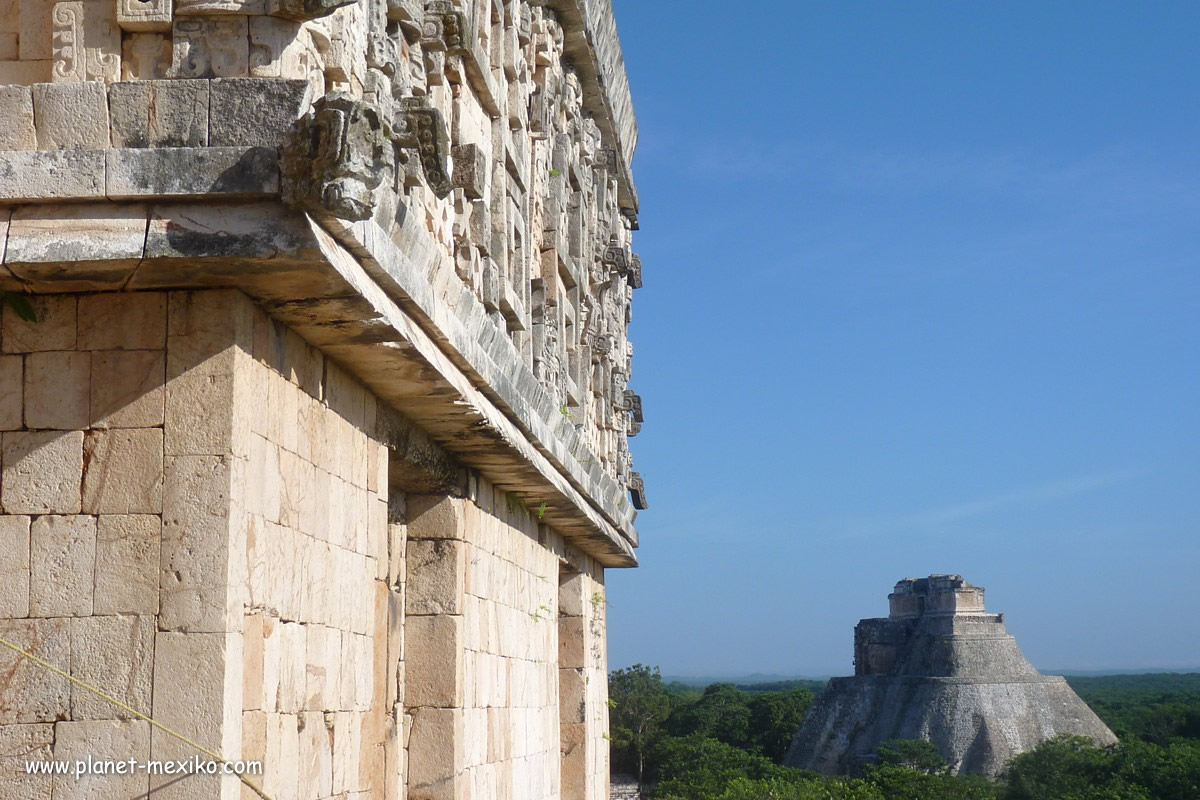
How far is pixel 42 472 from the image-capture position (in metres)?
4.31

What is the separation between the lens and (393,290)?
505 centimetres

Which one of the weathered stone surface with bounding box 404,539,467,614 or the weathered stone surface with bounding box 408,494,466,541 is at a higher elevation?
the weathered stone surface with bounding box 408,494,466,541

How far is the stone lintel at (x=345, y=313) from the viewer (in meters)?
4.14

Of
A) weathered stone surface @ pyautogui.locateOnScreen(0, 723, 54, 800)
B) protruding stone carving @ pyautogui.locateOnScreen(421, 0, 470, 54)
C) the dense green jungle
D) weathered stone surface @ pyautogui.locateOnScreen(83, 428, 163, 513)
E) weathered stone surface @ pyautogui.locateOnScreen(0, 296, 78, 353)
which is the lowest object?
the dense green jungle

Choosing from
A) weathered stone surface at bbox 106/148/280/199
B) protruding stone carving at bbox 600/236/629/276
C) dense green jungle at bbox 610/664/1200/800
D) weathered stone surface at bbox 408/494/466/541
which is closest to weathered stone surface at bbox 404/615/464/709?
weathered stone surface at bbox 408/494/466/541

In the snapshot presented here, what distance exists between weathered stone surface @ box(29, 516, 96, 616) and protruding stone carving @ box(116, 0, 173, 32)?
1643 mm

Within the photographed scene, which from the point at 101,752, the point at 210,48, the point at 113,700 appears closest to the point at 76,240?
A: the point at 210,48

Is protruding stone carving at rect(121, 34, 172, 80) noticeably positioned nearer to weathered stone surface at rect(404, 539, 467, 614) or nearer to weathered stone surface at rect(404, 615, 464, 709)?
weathered stone surface at rect(404, 539, 467, 614)

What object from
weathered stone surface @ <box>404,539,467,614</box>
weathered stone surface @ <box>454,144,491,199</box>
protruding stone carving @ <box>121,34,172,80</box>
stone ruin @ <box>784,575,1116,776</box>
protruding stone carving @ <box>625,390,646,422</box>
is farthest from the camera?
stone ruin @ <box>784,575,1116,776</box>

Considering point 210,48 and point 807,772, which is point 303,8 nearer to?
point 210,48

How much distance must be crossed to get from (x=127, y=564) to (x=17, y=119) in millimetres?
1491

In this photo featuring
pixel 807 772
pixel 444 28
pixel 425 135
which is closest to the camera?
pixel 425 135

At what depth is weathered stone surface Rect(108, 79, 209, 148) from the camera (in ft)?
13.9

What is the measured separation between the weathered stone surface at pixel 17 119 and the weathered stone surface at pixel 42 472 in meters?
0.94
